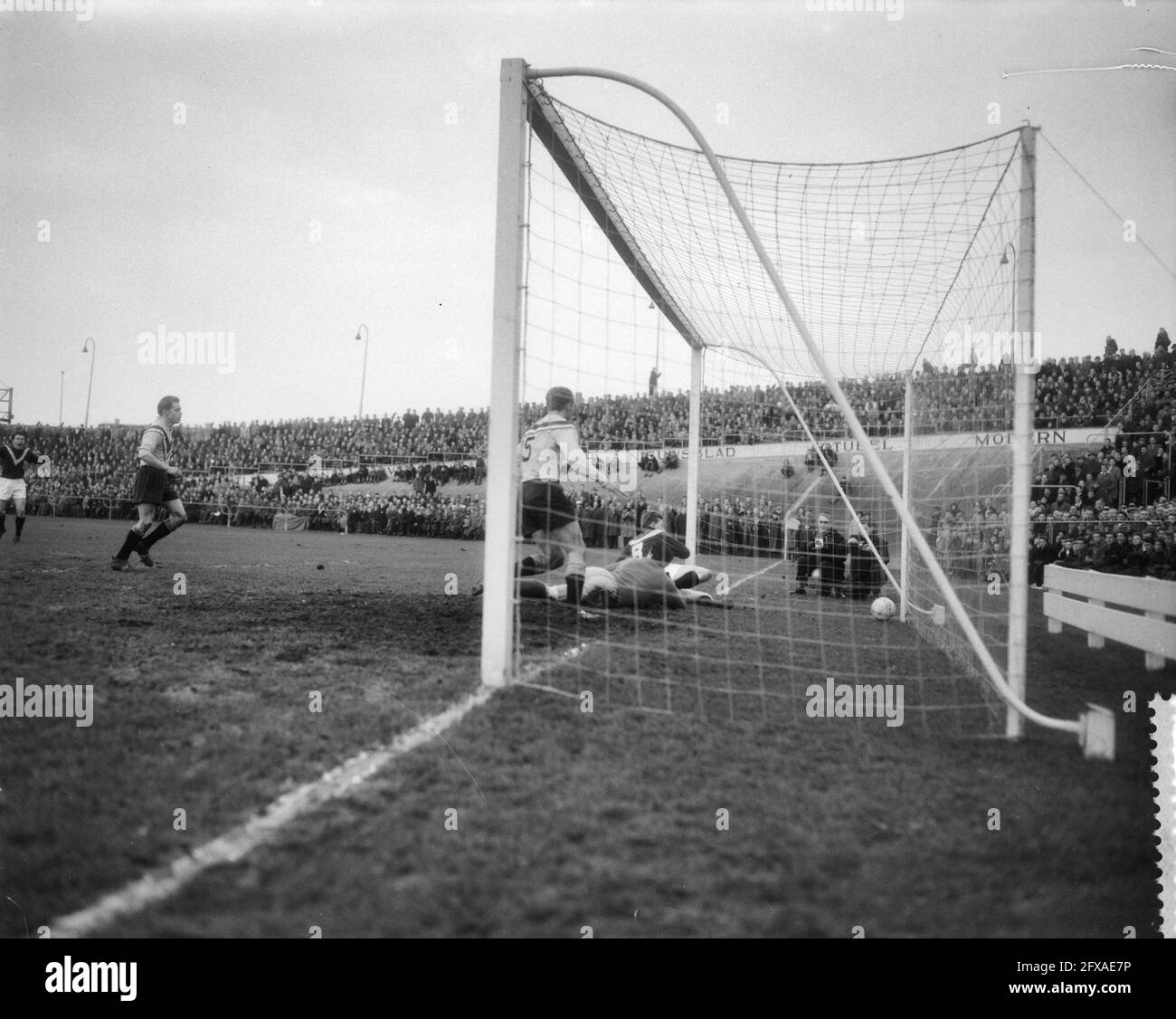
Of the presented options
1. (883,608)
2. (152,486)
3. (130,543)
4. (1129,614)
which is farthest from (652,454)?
(130,543)

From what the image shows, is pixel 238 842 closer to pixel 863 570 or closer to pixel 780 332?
pixel 780 332

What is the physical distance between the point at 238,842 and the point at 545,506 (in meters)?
3.54

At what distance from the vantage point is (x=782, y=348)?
7.43m

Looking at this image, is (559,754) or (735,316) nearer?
(559,754)

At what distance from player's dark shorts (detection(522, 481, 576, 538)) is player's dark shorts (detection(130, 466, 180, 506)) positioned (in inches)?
155

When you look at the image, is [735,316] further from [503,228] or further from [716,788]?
[716,788]

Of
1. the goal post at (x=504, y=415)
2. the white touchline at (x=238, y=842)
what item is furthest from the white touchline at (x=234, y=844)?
the goal post at (x=504, y=415)

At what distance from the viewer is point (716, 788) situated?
7.69 ft

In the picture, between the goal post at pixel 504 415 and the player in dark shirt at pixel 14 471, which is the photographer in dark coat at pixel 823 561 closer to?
the goal post at pixel 504 415

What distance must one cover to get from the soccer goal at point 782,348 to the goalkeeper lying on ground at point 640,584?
19cm

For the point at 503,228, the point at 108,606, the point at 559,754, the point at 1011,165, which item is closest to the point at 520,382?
the point at 503,228

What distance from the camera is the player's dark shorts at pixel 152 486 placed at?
7160mm

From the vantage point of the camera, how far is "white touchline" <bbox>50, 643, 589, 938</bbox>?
1.61 meters
